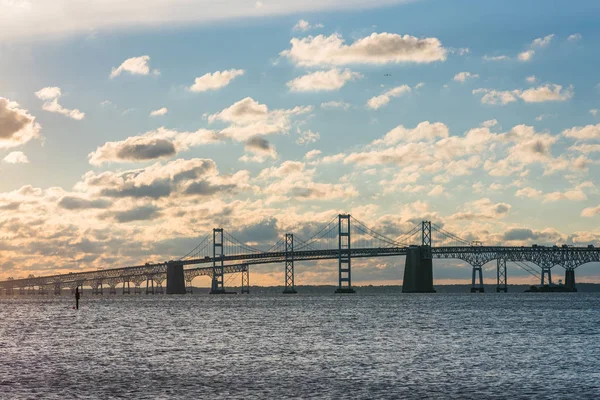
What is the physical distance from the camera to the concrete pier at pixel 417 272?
178875mm

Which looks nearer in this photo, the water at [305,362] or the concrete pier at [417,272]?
the water at [305,362]

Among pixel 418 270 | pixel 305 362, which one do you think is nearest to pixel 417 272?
pixel 418 270

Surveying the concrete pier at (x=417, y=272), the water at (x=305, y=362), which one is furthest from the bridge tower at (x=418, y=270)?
the water at (x=305, y=362)

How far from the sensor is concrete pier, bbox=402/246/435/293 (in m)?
179

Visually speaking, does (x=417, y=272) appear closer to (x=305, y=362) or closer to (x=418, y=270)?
(x=418, y=270)

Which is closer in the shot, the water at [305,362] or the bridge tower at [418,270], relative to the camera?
the water at [305,362]

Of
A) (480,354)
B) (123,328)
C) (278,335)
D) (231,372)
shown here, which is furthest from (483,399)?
(123,328)

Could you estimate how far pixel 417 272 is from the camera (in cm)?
18000

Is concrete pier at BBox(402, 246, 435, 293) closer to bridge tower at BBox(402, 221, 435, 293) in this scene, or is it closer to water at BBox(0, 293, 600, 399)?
bridge tower at BBox(402, 221, 435, 293)

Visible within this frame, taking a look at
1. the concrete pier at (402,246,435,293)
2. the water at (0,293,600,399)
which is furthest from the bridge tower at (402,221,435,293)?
the water at (0,293,600,399)

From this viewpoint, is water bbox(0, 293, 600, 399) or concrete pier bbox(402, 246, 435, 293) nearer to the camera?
water bbox(0, 293, 600, 399)

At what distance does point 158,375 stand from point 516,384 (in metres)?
14.4

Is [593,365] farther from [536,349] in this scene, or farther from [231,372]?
[231,372]

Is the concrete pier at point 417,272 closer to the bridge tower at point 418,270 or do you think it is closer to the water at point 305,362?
the bridge tower at point 418,270
